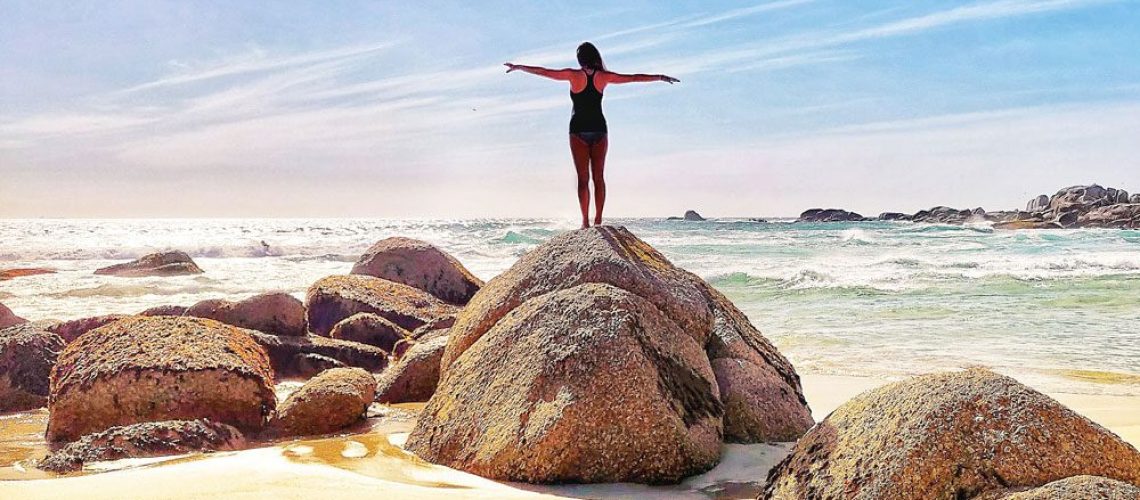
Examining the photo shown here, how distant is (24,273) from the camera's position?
1873cm

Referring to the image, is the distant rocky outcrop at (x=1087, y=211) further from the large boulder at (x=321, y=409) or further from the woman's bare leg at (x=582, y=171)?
the large boulder at (x=321, y=409)

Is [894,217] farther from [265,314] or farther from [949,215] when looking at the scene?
[265,314]

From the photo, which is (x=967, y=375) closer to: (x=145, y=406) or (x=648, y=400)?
(x=648, y=400)

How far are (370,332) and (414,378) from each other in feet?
7.40

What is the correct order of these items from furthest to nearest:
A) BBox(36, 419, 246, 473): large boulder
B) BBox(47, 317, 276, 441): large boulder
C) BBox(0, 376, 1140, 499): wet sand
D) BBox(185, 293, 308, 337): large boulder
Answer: BBox(185, 293, 308, 337): large boulder
BBox(47, 317, 276, 441): large boulder
BBox(36, 419, 246, 473): large boulder
BBox(0, 376, 1140, 499): wet sand

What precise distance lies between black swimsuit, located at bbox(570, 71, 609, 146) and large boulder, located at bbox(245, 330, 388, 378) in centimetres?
269

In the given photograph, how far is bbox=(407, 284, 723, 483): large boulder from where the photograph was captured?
11.8ft

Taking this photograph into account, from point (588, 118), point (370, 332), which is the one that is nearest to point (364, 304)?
point (370, 332)

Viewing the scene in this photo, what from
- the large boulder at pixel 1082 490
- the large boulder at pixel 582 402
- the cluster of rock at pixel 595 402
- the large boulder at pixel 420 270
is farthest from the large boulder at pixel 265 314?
the large boulder at pixel 1082 490

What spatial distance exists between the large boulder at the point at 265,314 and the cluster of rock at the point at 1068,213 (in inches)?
1942

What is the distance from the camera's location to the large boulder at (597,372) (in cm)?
360

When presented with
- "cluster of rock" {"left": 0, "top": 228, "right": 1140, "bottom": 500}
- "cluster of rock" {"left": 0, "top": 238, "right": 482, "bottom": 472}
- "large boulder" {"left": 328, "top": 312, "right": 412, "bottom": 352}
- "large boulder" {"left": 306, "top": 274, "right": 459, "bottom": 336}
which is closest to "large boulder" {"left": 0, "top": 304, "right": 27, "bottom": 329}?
"cluster of rock" {"left": 0, "top": 238, "right": 482, "bottom": 472}

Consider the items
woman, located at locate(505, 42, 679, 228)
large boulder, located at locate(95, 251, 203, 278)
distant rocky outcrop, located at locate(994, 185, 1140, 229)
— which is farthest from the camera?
distant rocky outcrop, located at locate(994, 185, 1140, 229)

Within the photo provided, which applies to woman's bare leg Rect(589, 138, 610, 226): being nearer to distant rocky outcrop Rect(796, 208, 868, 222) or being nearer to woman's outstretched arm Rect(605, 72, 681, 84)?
woman's outstretched arm Rect(605, 72, 681, 84)
